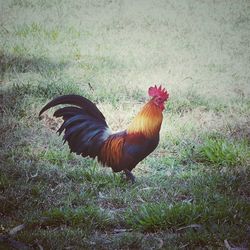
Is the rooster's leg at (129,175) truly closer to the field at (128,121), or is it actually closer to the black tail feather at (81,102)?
the field at (128,121)

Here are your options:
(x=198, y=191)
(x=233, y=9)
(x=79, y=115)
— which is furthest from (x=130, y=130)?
(x=233, y=9)

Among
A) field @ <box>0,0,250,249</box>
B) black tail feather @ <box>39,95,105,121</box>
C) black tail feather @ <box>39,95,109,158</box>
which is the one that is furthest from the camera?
black tail feather @ <box>39,95,109,158</box>

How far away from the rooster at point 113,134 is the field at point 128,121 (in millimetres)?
191

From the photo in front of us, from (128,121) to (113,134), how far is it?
3.42ft

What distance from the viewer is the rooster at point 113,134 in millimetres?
4301

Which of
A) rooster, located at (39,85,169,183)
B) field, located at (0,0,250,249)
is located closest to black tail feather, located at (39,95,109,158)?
rooster, located at (39,85,169,183)

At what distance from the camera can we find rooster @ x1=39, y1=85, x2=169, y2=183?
4301 mm

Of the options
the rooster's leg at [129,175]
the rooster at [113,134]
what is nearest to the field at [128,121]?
the rooster's leg at [129,175]

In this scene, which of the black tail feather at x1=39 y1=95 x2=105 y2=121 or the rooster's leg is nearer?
the black tail feather at x1=39 y1=95 x2=105 y2=121

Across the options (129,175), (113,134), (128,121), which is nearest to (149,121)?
(113,134)

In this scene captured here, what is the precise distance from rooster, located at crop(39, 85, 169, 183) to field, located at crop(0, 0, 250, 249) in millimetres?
191

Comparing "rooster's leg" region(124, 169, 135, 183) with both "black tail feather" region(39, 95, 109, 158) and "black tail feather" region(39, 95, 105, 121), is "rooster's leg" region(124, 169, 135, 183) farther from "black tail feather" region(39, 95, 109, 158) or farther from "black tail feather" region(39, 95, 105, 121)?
"black tail feather" region(39, 95, 105, 121)

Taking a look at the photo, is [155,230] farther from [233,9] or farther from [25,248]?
[233,9]

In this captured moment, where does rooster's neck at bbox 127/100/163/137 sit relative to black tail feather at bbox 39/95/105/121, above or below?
below
